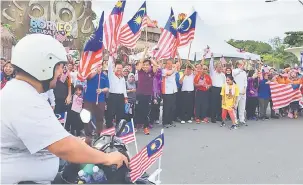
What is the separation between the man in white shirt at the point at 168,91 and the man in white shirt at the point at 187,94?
0.50m

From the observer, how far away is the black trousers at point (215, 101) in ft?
34.0

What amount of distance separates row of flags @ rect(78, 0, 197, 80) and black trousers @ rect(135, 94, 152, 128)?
1320 mm

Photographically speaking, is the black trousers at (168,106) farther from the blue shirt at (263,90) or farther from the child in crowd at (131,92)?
the blue shirt at (263,90)

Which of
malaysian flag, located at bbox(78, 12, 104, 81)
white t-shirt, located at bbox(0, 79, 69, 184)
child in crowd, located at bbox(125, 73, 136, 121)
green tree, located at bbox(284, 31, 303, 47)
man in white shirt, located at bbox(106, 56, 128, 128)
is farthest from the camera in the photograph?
green tree, located at bbox(284, 31, 303, 47)

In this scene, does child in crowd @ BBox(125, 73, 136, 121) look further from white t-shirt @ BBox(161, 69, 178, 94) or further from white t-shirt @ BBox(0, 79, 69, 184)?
white t-shirt @ BBox(0, 79, 69, 184)

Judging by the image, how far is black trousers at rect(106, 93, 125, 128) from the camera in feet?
27.7

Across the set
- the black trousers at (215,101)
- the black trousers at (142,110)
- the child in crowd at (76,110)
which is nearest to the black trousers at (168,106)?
the black trousers at (142,110)

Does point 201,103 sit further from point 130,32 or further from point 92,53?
point 92,53

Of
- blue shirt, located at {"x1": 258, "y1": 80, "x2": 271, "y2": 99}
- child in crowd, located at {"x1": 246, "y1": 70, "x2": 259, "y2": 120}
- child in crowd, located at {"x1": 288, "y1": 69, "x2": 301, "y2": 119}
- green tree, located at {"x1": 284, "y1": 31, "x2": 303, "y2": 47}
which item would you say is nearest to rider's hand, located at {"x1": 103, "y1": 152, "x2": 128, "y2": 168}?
child in crowd, located at {"x1": 246, "y1": 70, "x2": 259, "y2": 120}

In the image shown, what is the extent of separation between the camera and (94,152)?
212cm

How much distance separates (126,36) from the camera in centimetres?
952

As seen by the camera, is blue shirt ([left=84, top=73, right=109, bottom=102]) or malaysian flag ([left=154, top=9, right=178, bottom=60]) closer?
blue shirt ([left=84, top=73, right=109, bottom=102])

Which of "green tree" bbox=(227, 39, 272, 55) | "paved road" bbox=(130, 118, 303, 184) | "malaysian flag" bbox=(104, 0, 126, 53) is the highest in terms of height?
"green tree" bbox=(227, 39, 272, 55)

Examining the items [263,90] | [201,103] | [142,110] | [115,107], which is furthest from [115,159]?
[263,90]
